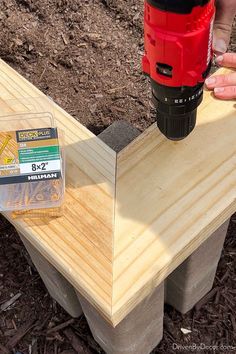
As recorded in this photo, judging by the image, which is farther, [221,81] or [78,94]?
[78,94]

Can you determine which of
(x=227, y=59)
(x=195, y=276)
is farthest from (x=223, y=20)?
(x=195, y=276)

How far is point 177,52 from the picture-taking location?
3.55 feet

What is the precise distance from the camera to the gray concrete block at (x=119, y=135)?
1881 millimetres

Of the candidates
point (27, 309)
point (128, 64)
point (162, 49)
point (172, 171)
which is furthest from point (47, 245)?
point (128, 64)

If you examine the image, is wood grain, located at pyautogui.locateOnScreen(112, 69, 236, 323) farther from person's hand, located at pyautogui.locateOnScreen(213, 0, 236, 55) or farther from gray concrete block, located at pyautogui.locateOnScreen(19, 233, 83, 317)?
gray concrete block, located at pyautogui.locateOnScreen(19, 233, 83, 317)

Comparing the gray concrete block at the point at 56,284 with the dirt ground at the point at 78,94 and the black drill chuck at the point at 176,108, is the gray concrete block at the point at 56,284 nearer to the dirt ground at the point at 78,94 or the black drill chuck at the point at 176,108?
the dirt ground at the point at 78,94

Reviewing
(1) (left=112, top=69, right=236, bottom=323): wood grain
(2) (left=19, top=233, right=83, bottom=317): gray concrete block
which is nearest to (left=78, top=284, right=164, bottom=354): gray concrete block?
(2) (left=19, top=233, right=83, bottom=317): gray concrete block

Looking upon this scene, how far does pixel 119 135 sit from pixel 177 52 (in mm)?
828

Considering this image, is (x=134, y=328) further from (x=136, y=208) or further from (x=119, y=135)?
(x=119, y=135)

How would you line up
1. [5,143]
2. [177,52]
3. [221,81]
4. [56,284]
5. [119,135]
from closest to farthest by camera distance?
[177,52] → [5,143] → [221,81] → [56,284] → [119,135]

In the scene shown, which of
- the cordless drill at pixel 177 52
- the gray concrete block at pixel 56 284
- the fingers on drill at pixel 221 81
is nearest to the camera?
the cordless drill at pixel 177 52

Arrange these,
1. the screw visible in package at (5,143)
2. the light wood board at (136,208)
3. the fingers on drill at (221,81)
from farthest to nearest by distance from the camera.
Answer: the fingers on drill at (221,81), the screw visible in package at (5,143), the light wood board at (136,208)

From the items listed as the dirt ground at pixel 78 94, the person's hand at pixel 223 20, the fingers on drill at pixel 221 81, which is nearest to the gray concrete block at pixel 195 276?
Result: the dirt ground at pixel 78 94

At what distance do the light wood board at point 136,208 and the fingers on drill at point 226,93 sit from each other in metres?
0.02
